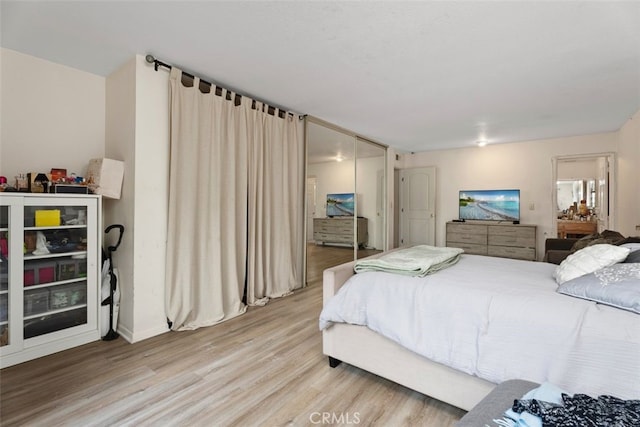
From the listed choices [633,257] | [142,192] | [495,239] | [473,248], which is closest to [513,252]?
[495,239]

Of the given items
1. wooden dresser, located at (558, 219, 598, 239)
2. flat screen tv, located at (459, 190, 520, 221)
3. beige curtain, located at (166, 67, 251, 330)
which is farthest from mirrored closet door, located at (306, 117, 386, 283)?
wooden dresser, located at (558, 219, 598, 239)

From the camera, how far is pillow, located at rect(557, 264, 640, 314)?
4.28 feet

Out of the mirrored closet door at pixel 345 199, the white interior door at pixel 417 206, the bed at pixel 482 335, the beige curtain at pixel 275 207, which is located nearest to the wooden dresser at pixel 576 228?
the white interior door at pixel 417 206

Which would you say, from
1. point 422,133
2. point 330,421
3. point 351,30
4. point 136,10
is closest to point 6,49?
point 136,10

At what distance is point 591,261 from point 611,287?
0.42 meters

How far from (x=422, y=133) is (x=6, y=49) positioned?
17.0ft

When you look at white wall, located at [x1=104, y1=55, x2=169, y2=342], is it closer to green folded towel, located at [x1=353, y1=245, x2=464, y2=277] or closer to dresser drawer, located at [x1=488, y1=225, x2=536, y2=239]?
green folded towel, located at [x1=353, y1=245, x2=464, y2=277]

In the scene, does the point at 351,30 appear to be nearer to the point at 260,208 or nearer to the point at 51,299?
the point at 260,208

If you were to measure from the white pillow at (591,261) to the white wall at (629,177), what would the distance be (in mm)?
2854

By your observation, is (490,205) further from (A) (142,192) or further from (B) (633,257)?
(A) (142,192)

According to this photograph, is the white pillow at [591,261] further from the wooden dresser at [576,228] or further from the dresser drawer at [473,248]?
the wooden dresser at [576,228]

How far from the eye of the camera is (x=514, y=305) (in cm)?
146

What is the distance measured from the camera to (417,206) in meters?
6.72

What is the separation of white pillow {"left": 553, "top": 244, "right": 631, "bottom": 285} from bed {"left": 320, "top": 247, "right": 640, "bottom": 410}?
10 centimetres
